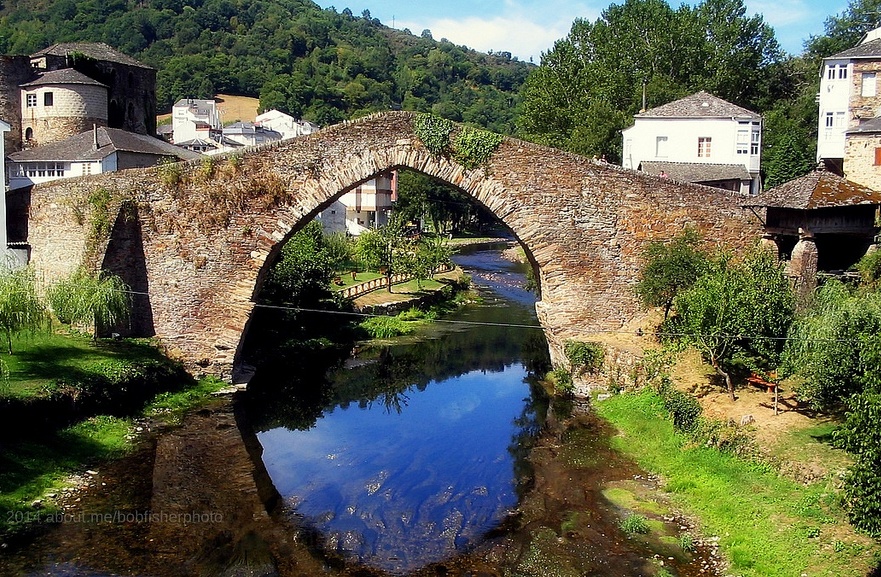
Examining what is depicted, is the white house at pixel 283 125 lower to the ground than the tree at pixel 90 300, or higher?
higher

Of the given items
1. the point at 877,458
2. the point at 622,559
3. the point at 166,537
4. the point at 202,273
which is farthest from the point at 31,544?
the point at 877,458

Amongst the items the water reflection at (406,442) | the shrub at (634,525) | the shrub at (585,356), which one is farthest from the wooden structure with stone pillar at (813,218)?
the shrub at (634,525)

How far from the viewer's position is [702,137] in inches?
1332

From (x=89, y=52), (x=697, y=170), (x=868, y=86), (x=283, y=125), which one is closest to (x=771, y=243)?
(x=868, y=86)

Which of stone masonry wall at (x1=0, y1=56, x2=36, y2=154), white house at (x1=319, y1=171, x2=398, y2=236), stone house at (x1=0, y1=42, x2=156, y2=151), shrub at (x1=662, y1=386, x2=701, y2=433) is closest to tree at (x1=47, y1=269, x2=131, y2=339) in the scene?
shrub at (x1=662, y1=386, x2=701, y2=433)

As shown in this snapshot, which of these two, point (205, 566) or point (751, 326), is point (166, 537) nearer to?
point (205, 566)

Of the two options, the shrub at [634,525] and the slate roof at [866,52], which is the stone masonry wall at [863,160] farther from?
the shrub at [634,525]

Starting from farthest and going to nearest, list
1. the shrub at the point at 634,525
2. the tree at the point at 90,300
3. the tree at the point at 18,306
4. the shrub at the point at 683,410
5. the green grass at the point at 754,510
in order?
the tree at the point at 90,300 < the tree at the point at 18,306 < the shrub at the point at 683,410 < the shrub at the point at 634,525 < the green grass at the point at 754,510

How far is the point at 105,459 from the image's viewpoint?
1536cm

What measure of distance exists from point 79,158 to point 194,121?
34.9m

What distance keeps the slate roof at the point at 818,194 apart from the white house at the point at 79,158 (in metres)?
20.1

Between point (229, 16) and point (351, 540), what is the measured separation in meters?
121

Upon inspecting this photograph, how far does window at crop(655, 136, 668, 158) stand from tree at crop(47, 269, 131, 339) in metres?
21.7

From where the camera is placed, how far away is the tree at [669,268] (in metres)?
18.8
